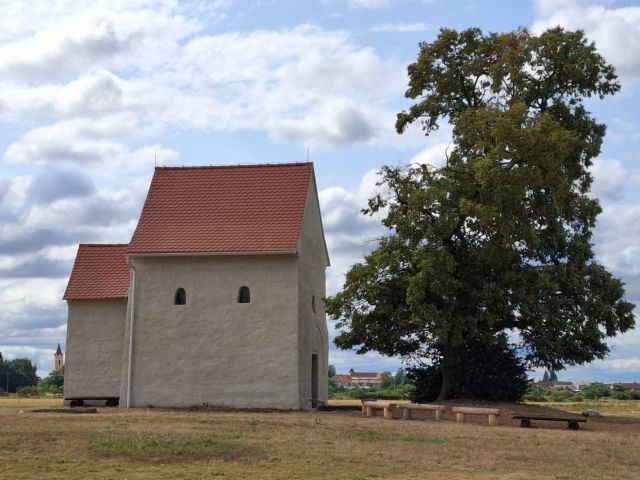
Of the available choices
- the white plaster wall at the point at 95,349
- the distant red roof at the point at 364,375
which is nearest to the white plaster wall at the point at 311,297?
the white plaster wall at the point at 95,349

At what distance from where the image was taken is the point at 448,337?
108 ft

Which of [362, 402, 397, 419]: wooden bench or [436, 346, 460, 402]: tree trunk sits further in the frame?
[436, 346, 460, 402]: tree trunk

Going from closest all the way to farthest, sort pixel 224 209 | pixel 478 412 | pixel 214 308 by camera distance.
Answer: pixel 478 412 → pixel 214 308 → pixel 224 209

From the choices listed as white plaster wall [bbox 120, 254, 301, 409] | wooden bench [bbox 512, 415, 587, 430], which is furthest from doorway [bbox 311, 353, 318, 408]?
wooden bench [bbox 512, 415, 587, 430]

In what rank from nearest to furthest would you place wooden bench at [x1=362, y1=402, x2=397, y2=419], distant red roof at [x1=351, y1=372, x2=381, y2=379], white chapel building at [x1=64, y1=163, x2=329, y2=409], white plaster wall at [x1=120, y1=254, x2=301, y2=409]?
wooden bench at [x1=362, y1=402, x2=397, y2=419], white plaster wall at [x1=120, y1=254, x2=301, y2=409], white chapel building at [x1=64, y1=163, x2=329, y2=409], distant red roof at [x1=351, y1=372, x2=381, y2=379]

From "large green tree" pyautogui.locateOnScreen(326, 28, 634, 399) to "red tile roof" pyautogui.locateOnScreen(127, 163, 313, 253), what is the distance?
352 centimetres

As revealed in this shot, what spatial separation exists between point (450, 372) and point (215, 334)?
927 cm

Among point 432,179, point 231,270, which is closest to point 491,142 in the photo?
point 432,179

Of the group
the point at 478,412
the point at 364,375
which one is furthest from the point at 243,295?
the point at 364,375

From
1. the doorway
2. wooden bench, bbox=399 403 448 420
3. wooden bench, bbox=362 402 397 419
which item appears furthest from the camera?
the doorway

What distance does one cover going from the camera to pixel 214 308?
115 ft

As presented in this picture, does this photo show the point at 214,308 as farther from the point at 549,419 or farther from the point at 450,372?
the point at 549,419

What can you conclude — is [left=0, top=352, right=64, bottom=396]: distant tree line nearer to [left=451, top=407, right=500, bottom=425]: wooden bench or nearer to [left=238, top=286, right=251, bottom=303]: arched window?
[left=238, top=286, right=251, bottom=303]: arched window

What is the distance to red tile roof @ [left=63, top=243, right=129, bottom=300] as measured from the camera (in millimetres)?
38003
